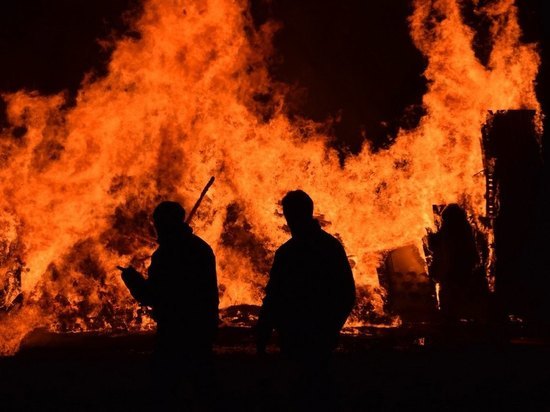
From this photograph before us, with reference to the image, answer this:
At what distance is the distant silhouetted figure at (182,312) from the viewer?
352 cm

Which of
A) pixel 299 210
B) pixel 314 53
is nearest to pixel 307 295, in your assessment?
pixel 299 210

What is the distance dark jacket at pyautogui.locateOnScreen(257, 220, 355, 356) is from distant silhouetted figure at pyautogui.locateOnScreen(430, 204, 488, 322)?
3577 mm

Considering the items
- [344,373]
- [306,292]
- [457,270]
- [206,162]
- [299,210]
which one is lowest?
[344,373]

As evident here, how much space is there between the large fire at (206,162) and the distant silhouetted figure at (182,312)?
3536 millimetres

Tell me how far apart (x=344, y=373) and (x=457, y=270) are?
2.20 metres

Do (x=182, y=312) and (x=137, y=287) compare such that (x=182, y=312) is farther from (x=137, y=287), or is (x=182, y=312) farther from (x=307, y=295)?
(x=307, y=295)

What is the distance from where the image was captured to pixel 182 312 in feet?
11.6

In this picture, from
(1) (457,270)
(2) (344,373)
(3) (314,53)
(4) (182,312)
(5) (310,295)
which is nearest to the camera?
(5) (310,295)

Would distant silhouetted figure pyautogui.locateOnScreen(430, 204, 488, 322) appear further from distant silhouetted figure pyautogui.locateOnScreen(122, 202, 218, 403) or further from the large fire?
distant silhouetted figure pyautogui.locateOnScreen(122, 202, 218, 403)

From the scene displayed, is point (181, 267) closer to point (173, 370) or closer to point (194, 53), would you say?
point (173, 370)

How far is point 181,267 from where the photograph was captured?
3.56 m

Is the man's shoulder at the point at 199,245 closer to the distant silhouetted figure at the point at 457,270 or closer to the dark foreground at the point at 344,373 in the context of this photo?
the dark foreground at the point at 344,373

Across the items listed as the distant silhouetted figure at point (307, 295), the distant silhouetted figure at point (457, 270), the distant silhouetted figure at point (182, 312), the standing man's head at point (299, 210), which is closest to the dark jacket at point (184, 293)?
the distant silhouetted figure at point (182, 312)

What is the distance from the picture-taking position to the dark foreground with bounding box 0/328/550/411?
444 centimetres
